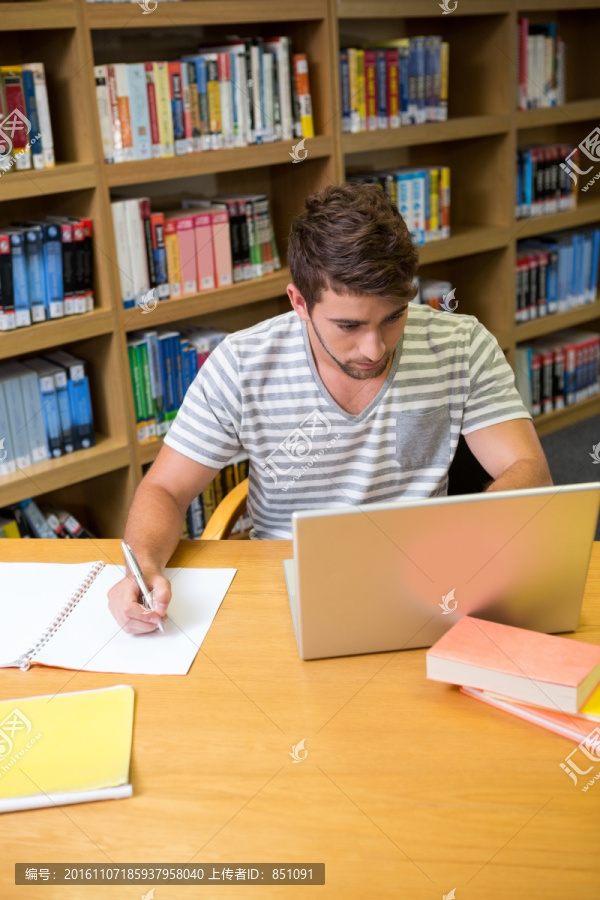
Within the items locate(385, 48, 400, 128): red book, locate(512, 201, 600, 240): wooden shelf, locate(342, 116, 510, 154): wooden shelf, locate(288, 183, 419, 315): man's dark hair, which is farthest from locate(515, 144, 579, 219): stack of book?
locate(288, 183, 419, 315): man's dark hair

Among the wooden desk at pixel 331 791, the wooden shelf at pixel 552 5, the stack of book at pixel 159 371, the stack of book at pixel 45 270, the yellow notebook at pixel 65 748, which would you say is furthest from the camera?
the wooden shelf at pixel 552 5

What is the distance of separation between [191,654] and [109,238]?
1.56m

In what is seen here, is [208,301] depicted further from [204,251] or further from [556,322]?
[556,322]

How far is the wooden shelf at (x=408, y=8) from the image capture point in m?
2.83

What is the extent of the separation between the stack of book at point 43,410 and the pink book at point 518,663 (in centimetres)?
164

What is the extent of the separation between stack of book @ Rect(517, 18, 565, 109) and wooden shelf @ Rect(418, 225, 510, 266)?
0.50 meters

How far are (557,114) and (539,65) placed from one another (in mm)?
201

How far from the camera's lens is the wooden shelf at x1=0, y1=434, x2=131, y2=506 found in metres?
2.42

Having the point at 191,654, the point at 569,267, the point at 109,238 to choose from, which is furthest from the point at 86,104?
the point at 569,267

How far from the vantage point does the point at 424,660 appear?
1149 mm

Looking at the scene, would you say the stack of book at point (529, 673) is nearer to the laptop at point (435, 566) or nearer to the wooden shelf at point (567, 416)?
the laptop at point (435, 566)

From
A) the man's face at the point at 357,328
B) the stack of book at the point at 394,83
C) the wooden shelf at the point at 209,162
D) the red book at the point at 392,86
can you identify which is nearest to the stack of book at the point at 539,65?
the stack of book at the point at 394,83

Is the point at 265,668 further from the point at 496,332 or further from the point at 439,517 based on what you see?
the point at 496,332
